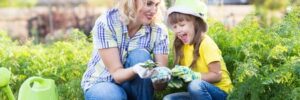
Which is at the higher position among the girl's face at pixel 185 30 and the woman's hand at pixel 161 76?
the girl's face at pixel 185 30

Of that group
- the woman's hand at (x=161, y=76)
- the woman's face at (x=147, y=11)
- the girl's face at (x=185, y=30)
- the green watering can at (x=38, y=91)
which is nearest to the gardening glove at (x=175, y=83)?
the woman's hand at (x=161, y=76)

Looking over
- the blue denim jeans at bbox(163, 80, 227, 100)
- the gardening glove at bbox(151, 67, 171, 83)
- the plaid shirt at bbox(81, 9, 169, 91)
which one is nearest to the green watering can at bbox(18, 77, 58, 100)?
the plaid shirt at bbox(81, 9, 169, 91)

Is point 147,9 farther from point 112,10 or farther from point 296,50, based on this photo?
point 296,50

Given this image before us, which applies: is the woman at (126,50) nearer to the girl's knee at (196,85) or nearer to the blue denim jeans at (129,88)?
the blue denim jeans at (129,88)

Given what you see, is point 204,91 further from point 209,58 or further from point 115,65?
point 115,65

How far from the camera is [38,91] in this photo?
3.85 metres

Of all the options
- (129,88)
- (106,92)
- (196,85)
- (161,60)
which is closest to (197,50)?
(161,60)

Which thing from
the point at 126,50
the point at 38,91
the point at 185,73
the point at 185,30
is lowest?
the point at 38,91

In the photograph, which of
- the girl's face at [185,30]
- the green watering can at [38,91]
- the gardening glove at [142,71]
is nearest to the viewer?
the gardening glove at [142,71]

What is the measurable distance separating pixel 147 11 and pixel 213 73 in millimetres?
495

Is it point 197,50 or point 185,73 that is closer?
point 185,73

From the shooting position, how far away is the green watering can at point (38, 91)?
12.6 feet

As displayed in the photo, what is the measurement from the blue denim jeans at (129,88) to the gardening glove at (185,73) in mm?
166

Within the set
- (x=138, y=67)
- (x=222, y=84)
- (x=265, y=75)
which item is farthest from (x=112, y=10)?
(x=265, y=75)
